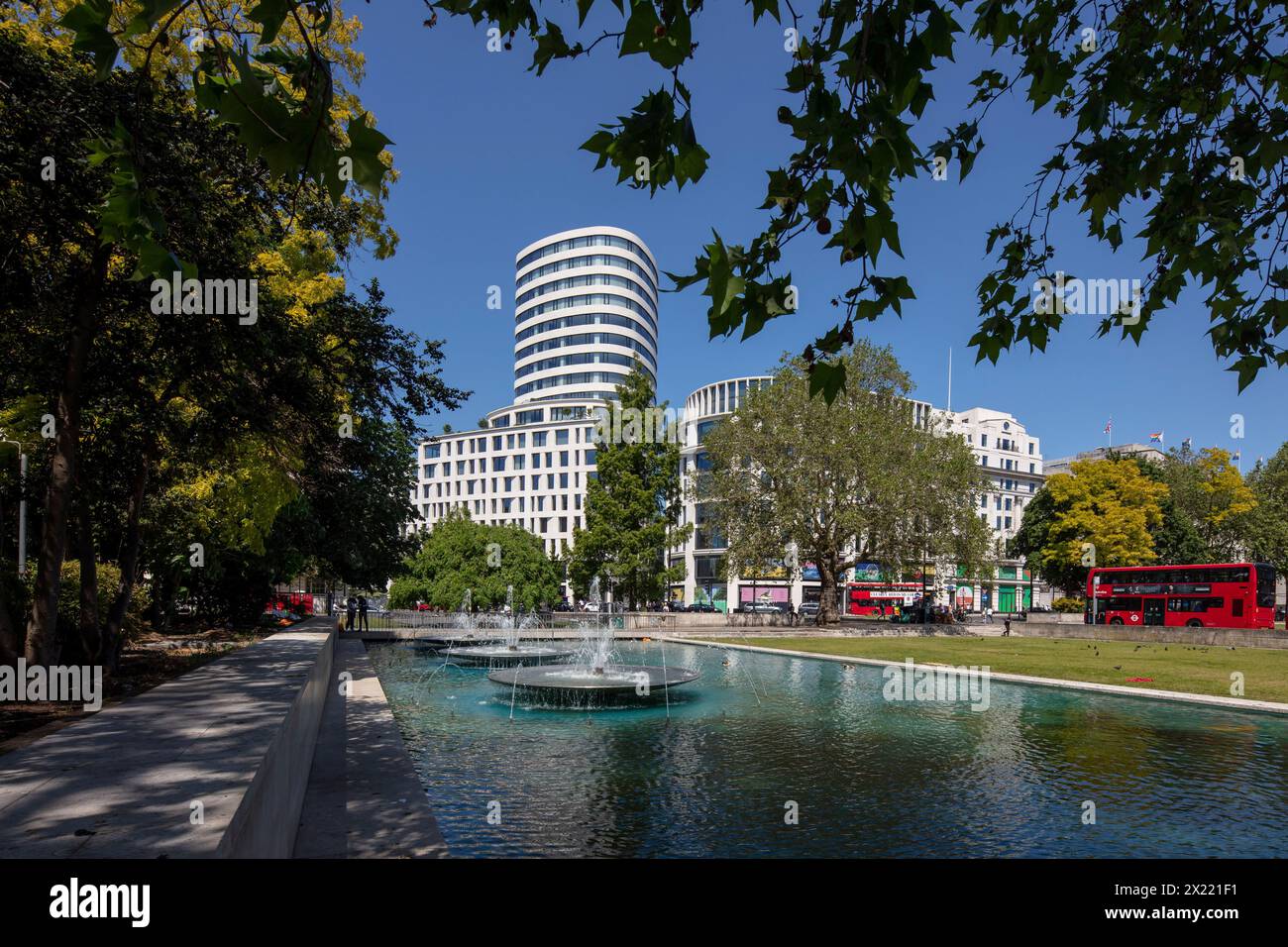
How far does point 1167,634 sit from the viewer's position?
1433 inches

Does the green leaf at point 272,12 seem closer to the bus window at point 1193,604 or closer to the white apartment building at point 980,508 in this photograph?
the bus window at point 1193,604

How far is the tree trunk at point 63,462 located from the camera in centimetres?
920

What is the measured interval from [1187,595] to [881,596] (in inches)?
905

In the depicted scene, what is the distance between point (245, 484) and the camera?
53.8ft

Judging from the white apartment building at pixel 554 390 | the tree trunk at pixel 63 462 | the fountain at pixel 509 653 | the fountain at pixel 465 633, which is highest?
the white apartment building at pixel 554 390

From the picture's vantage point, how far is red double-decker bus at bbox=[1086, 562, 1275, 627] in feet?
123

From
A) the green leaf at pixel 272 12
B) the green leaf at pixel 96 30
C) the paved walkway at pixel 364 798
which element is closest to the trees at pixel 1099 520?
the paved walkway at pixel 364 798

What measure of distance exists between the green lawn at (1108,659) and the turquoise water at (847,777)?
354 cm

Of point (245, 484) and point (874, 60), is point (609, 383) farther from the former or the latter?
point (874, 60)

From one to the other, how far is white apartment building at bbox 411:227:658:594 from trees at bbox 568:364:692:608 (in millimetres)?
→ 45924

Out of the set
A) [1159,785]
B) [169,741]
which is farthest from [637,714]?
[169,741]

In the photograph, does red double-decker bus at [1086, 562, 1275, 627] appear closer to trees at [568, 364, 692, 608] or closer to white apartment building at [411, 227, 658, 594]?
trees at [568, 364, 692, 608]

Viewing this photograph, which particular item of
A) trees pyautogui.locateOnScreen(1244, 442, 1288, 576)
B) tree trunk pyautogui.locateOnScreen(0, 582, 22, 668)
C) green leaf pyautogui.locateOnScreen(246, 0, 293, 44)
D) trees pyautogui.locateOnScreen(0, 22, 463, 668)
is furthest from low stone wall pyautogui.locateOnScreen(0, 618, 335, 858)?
trees pyautogui.locateOnScreen(1244, 442, 1288, 576)

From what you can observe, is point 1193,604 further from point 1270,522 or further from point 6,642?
point 6,642
